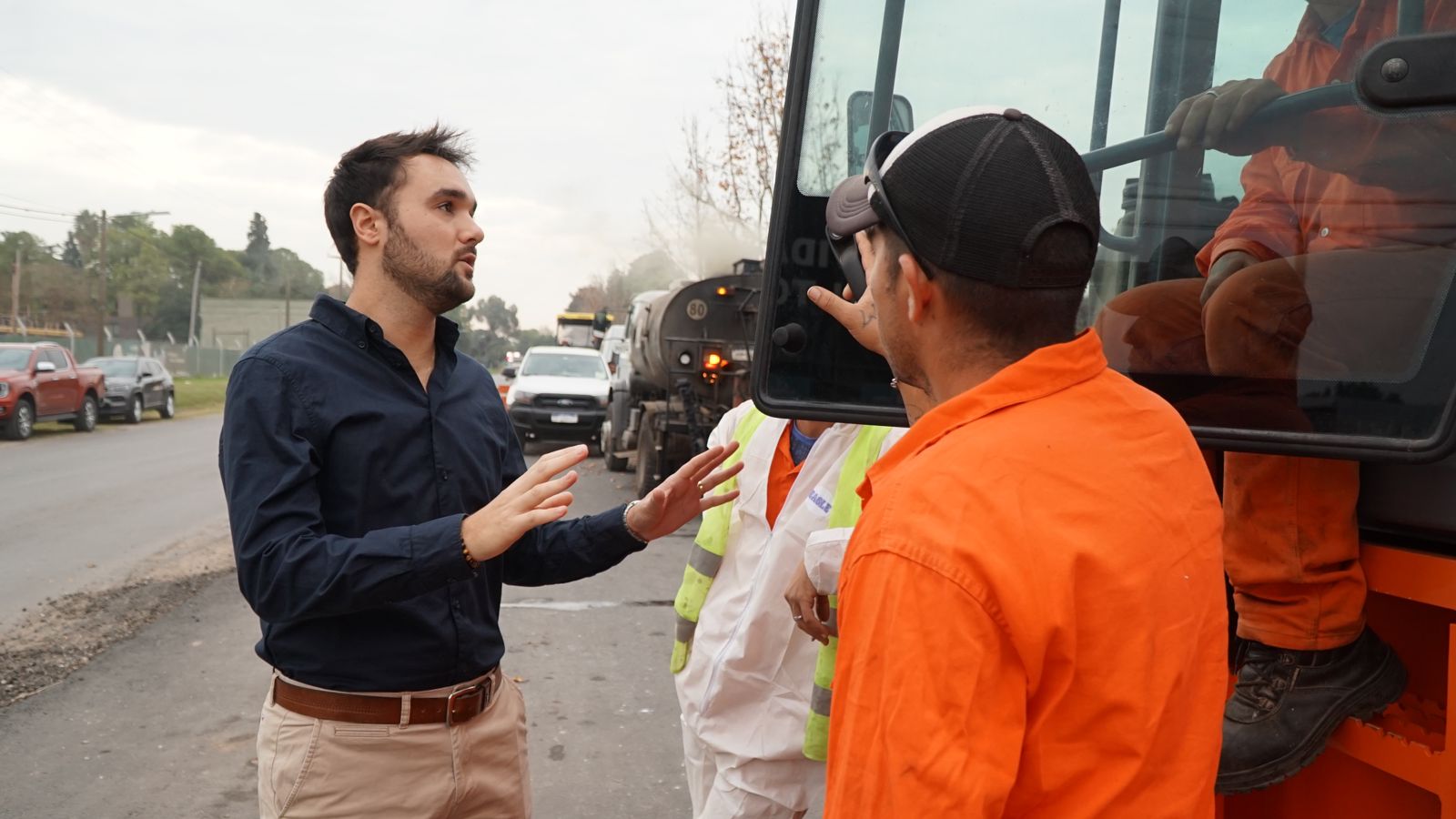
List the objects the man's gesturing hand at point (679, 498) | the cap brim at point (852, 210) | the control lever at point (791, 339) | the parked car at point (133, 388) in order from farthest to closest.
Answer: the parked car at point (133, 388) < the man's gesturing hand at point (679, 498) < the control lever at point (791, 339) < the cap brim at point (852, 210)

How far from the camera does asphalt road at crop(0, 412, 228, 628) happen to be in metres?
8.52

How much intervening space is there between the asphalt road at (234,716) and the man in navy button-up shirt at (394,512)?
221 cm

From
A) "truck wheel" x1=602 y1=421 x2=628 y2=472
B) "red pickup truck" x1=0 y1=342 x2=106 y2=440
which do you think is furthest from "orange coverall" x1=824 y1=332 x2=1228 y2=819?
"red pickup truck" x1=0 y1=342 x2=106 y2=440

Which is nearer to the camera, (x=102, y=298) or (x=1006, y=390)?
(x=1006, y=390)

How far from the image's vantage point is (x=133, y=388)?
24.7m

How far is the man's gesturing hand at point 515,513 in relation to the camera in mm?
2135

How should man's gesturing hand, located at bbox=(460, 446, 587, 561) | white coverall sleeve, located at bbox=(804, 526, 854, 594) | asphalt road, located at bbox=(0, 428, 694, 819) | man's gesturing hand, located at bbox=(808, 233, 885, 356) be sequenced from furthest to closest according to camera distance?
1. asphalt road, located at bbox=(0, 428, 694, 819)
2. white coverall sleeve, located at bbox=(804, 526, 854, 594)
3. man's gesturing hand, located at bbox=(808, 233, 885, 356)
4. man's gesturing hand, located at bbox=(460, 446, 587, 561)

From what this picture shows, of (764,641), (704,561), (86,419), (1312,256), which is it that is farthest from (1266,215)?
(86,419)

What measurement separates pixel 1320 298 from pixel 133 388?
2670 centimetres

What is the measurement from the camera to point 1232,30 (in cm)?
208

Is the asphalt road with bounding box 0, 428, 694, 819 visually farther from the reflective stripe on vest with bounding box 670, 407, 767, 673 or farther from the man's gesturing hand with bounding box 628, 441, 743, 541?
the man's gesturing hand with bounding box 628, 441, 743, 541

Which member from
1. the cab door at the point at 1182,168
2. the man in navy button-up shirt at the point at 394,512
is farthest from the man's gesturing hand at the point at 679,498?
the cab door at the point at 1182,168

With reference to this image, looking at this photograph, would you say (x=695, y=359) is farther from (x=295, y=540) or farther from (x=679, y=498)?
(x=295, y=540)

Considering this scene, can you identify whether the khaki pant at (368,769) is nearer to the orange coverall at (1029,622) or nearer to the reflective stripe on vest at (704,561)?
the reflective stripe on vest at (704,561)
